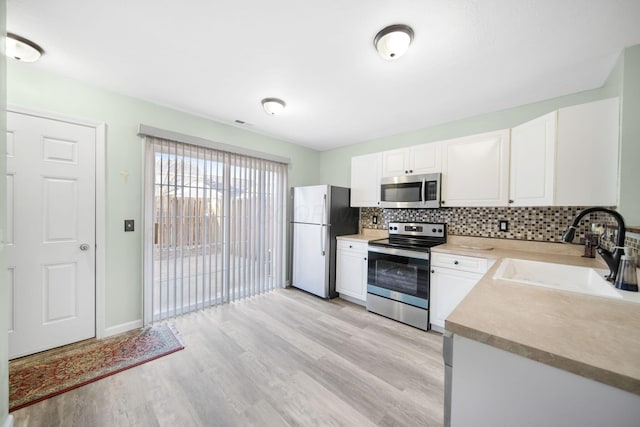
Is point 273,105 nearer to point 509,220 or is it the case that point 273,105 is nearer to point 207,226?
point 207,226

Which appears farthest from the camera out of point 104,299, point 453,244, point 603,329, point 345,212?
point 345,212

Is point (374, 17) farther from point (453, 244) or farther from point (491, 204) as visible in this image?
point (453, 244)

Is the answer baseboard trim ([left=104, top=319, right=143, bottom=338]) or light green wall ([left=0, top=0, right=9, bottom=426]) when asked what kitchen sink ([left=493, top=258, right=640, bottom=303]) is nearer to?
light green wall ([left=0, top=0, right=9, bottom=426])

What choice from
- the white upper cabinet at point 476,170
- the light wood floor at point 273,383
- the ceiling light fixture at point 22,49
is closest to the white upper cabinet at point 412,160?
the white upper cabinet at point 476,170

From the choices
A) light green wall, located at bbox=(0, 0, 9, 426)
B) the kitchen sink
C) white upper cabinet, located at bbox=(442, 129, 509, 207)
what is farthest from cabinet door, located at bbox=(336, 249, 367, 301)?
light green wall, located at bbox=(0, 0, 9, 426)

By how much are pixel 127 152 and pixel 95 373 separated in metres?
2.00

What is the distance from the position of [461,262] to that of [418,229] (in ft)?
2.75

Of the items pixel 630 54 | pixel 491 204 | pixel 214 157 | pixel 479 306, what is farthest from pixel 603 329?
pixel 214 157

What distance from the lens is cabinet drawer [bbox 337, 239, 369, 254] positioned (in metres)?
3.21

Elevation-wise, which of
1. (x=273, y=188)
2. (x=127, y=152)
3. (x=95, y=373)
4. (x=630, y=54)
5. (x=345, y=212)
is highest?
(x=630, y=54)

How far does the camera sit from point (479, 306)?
3.09ft

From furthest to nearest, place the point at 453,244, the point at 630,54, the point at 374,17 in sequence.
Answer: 1. the point at 453,244
2. the point at 630,54
3. the point at 374,17

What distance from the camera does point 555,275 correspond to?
180 cm

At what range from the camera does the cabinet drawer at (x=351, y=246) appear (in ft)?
10.5
